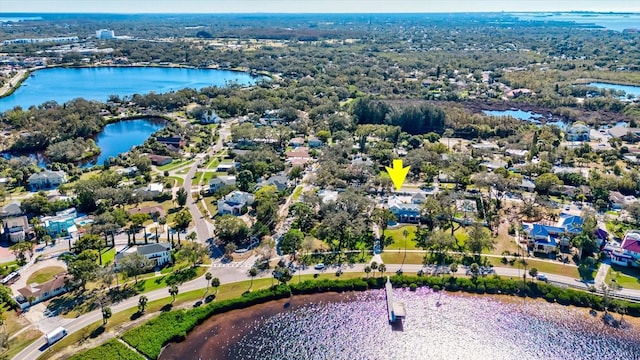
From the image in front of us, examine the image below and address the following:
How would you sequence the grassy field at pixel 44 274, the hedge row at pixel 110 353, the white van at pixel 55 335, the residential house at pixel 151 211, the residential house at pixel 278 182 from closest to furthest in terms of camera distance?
the hedge row at pixel 110 353 → the white van at pixel 55 335 → the grassy field at pixel 44 274 → the residential house at pixel 151 211 → the residential house at pixel 278 182

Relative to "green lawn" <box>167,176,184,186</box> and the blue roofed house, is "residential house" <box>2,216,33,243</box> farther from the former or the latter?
the blue roofed house

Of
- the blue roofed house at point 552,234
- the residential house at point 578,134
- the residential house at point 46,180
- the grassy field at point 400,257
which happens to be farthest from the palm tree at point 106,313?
the residential house at point 578,134

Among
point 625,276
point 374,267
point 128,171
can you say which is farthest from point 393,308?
point 128,171

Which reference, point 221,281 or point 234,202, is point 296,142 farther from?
point 221,281

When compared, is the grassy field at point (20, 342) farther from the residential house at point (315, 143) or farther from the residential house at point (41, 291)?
the residential house at point (315, 143)

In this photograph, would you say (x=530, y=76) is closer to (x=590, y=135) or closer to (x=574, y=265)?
(x=590, y=135)
